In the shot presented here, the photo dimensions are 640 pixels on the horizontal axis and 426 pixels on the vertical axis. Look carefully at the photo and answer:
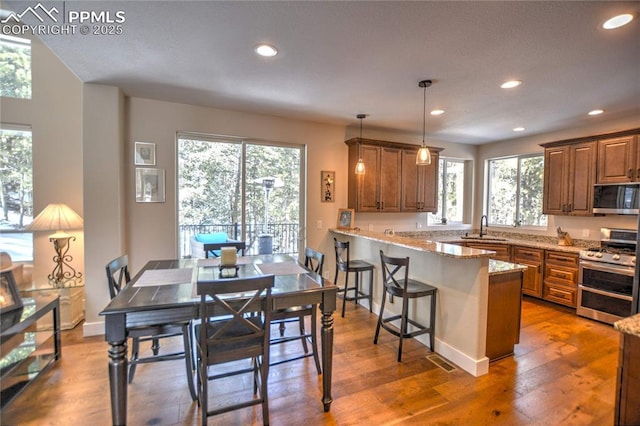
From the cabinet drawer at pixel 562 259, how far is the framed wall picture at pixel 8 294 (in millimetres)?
6145

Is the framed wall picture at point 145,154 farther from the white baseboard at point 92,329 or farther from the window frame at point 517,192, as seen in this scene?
the window frame at point 517,192

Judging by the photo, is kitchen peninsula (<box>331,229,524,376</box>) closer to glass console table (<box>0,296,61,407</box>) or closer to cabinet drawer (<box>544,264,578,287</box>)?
cabinet drawer (<box>544,264,578,287</box>)

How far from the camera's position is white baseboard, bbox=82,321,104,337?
3.10 m

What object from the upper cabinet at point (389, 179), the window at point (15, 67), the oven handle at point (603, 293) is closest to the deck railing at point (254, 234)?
the upper cabinet at point (389, 179)

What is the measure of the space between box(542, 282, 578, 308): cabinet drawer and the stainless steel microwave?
1.16 m

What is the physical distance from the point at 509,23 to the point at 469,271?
6.14ft

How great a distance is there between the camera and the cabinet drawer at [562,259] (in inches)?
156

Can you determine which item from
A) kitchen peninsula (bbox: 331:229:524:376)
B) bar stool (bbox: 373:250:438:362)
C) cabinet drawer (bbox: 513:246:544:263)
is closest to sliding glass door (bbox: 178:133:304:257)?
kitchen peninsula (bbox: 331:229:524:376)

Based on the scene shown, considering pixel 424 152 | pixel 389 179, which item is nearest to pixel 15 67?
pixel 424 152

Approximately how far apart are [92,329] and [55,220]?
4.18ft

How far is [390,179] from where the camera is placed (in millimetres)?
4730

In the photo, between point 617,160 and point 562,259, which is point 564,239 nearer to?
point 562,259

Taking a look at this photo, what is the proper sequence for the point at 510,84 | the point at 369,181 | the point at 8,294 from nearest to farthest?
the point at 8,294 < the point at 510,84 < the point at 369,181

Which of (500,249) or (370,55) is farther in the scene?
(500,249)
